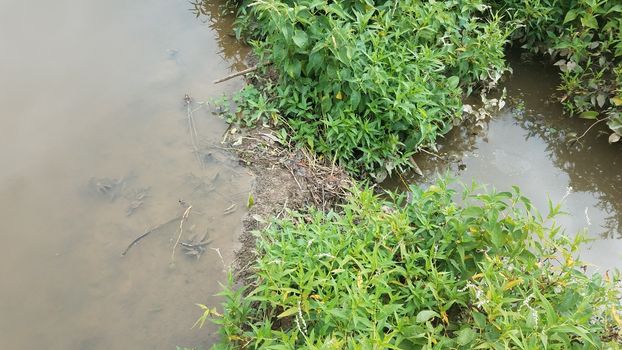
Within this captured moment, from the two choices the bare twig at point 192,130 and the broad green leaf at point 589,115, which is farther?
the broad green leaf at point 589,115

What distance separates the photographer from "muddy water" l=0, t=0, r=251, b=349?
3.15m

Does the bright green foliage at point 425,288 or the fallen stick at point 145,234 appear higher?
the bright green foliage at point 425,288

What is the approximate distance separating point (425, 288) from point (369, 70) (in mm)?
1676

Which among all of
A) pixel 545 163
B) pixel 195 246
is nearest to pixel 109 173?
pixel 195 246

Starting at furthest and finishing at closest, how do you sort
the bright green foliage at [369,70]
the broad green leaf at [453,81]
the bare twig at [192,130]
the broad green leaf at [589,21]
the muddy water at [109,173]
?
1. the broad green leaf at [589,21]
2. the broad green leaf at [453,81]
3. the bare twig at [192,130]
4. the bright green foliage at [369,70]
5. the muddy water at [109,173]

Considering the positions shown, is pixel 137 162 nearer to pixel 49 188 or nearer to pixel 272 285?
pixel 49 188

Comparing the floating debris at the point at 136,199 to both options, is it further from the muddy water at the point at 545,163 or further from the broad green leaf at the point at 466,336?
the broad green leaf at the point at 466,336

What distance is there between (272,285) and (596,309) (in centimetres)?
168

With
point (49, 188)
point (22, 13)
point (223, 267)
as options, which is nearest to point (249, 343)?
point (223, 267)

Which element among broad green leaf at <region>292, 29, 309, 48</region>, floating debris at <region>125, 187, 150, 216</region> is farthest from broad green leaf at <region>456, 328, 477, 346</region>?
A: floating debris at <region>125, 187, 150, 216</region>

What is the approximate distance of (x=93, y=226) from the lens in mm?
3498

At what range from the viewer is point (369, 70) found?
148 inches

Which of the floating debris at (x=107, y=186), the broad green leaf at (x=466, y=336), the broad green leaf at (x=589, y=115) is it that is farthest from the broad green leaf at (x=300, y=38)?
the broad green leaf at (x=589, y=115)

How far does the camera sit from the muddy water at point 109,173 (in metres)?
3.15
